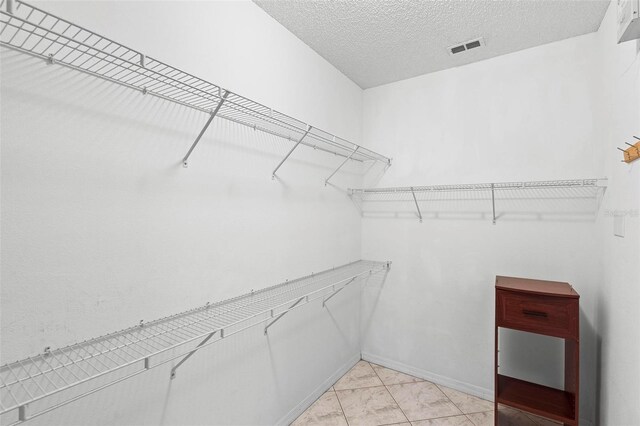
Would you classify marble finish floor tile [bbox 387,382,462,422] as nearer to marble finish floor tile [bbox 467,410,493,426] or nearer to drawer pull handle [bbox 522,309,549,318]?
marble finish floor tile [bbox 467,410,493,426]

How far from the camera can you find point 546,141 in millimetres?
2066

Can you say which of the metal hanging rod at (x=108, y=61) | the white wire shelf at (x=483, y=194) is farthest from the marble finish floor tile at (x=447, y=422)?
the metal hanging rod at (x=108, y=61)

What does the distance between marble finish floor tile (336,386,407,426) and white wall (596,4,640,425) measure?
3.77 ft

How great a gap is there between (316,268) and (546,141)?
5.94 feet

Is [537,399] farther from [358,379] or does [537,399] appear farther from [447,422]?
[358,379]

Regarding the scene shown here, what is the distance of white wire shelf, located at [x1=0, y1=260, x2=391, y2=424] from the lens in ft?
2.86

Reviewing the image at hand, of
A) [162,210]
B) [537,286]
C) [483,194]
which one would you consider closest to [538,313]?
[537,286]

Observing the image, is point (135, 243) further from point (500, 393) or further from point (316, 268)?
point (500, 393)

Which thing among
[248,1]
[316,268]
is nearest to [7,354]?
[316,268]

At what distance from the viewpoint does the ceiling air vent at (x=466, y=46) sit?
205 cm

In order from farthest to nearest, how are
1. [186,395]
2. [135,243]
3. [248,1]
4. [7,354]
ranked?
[248,1] < [186,395] < [135,243] < [7,354]

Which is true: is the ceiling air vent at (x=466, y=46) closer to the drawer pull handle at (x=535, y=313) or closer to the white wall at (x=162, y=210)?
the white wall at (x=162, y=210)

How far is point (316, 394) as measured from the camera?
2225 mm

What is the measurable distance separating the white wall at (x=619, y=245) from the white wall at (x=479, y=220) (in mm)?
153
